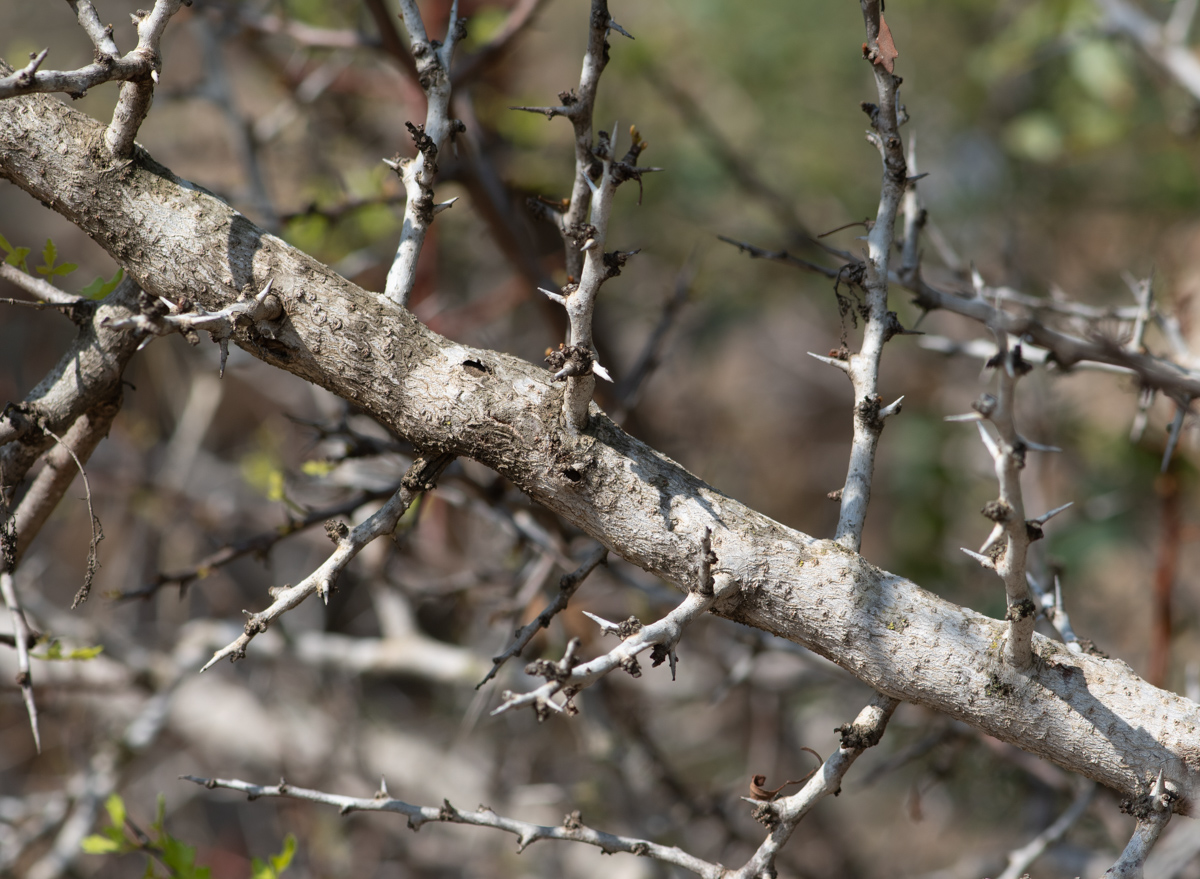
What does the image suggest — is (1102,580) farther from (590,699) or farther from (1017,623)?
(1017,623)

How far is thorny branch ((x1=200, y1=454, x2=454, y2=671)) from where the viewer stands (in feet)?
4.22

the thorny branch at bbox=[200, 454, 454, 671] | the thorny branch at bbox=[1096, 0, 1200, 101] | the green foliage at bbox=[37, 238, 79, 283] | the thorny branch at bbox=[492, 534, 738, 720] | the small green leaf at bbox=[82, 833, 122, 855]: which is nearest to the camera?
the thorny branch at bbox=[492, 534, 738, 720]

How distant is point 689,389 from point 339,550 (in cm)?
559

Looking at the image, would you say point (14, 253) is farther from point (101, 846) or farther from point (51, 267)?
point (101, 846)

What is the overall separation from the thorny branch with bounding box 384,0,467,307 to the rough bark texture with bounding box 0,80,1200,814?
91 millimetres

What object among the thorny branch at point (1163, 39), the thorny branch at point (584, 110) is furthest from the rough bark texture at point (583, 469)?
the thorny branch at point (1163, 39)

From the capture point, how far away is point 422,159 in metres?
1.52

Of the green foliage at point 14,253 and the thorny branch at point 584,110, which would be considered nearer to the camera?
the thorny branch at point 584,110

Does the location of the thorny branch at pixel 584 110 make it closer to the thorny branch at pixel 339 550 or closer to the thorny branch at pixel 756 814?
the thorny branch at pixel 339 550

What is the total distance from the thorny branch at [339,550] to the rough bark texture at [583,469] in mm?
55

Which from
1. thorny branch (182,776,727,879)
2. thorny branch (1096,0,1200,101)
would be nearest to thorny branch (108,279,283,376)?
thorny branch (182,776,727,879)

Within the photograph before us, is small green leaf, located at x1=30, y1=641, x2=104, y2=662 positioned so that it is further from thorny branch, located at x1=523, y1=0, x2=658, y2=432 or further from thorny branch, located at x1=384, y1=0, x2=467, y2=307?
thorny branch, located at x1=523, y1=0, x2=658, y2=432

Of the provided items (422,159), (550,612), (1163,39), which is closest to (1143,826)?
(550,612)

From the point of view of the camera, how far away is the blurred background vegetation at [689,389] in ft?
11.3
